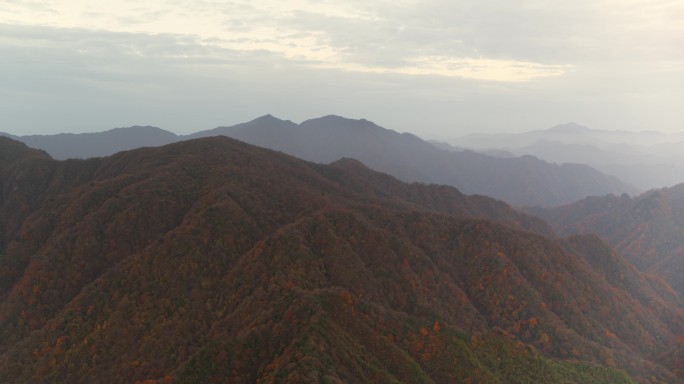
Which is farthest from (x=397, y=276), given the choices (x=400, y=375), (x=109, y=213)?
(x=109, y=213)

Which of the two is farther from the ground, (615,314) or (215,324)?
(215,324)

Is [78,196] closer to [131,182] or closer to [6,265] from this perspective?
[131,182]

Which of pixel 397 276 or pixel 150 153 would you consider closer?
pixel 397 276

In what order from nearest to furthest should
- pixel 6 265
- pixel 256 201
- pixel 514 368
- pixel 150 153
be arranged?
1. pixel 514 368
2. pixel 6 265
3. pixel 256 201
4. pixel 150 153

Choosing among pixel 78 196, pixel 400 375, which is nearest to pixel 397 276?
pixel 400 375

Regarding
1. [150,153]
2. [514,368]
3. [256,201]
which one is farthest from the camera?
[150,153]

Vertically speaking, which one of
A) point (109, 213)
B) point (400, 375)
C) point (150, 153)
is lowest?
point (400, 375)

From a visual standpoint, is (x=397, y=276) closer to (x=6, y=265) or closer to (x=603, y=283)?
(x=603, y=283)
